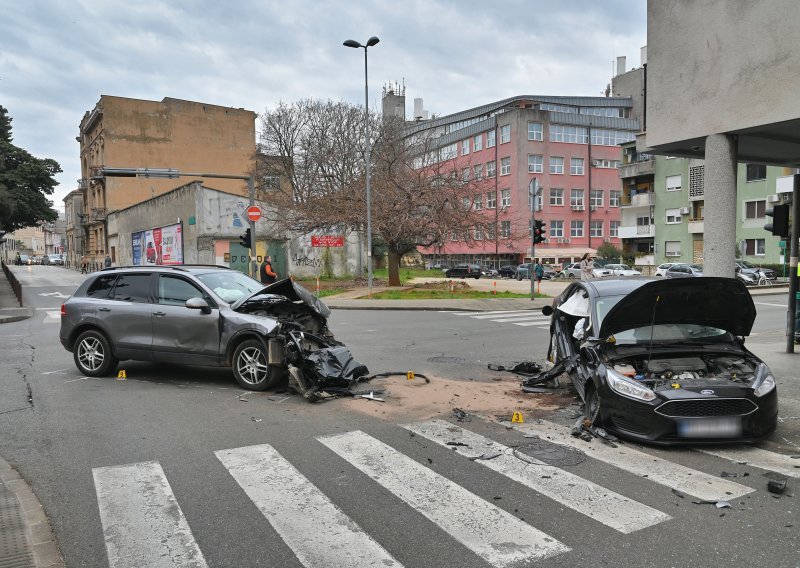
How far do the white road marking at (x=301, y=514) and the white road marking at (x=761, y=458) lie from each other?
11.8 feet

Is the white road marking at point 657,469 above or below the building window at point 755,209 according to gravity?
below

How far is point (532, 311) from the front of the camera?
20.7 metres

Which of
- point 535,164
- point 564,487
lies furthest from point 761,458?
point 535,164

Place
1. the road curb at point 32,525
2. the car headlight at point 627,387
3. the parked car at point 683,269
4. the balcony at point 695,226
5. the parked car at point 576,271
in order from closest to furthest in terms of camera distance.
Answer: the road curb at point 32,525 < the car headlight at point 627,387 < the parked car at point 683,269 < the parked car at point 576,271 < the balcony at point 695,226

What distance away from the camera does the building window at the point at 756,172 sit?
148ft

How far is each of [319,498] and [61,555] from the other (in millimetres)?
1705

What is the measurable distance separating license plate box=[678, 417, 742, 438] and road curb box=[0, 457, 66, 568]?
16.6 feet

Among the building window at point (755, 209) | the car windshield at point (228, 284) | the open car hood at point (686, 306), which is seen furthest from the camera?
the building window at point (755, 209)

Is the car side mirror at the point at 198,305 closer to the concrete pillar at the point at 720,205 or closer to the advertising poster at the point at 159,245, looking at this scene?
the concrete pillar at the point at 720,205

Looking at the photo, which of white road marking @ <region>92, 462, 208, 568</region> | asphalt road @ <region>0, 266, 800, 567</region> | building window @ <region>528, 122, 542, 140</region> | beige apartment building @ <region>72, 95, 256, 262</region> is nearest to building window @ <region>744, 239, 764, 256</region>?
building window @ <region>528, 122, 542, 140</region>

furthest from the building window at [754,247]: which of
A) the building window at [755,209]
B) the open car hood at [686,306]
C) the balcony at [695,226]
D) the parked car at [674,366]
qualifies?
the open car hood at [686,306]

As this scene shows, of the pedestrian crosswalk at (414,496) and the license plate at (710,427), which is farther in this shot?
the license plate at (710,427)

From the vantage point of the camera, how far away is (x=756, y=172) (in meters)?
45.6

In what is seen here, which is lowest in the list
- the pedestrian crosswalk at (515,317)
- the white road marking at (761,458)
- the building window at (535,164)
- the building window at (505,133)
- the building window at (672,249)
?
the pedestrian crosswalk at (515,317)
